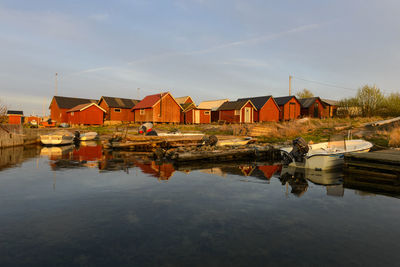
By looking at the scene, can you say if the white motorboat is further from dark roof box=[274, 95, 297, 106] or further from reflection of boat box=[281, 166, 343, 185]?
dark roof box=[274, 95, 297, 106]

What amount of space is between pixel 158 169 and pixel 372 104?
40.4 metres

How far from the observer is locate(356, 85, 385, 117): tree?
3901 centimetres

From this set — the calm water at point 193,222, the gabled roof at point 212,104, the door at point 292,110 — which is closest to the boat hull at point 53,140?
the calm water at point 193,222

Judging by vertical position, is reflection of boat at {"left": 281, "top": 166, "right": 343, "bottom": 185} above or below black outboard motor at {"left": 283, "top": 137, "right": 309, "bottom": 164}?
below

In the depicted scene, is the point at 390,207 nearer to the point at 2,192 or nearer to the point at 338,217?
the point at 338,217

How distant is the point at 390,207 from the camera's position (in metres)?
7.39

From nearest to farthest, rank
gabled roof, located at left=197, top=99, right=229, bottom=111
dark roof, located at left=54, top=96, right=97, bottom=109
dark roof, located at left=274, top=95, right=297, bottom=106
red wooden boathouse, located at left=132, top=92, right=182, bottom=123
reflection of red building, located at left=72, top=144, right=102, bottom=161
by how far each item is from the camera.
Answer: reflection of red building, located at left=72, top=144, right=102, bottom=161
red wooden boathouse, located at left=132, top=92, right=182, bottom=123
dark roof, located at left=274, top=95, right=297, bottom=106
gabled roof, located at left=197, top=99, right=229, bottom=111
dark roof, located at left=54, top=96, right=97, bottom=109

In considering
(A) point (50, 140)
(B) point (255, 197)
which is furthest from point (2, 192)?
(A) point (50, 140)

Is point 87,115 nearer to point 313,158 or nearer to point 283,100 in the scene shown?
point 283,100

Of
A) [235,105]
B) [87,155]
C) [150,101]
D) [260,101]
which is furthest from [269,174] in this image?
[150,101]

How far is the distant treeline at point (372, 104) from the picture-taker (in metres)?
37.2

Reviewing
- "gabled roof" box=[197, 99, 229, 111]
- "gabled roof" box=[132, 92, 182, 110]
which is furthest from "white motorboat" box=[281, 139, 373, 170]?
"gabled roof" box=[197, 99, 229, 111]

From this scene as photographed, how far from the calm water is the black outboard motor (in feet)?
6.29

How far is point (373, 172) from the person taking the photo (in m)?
10.7
